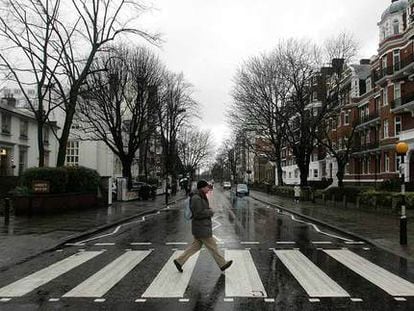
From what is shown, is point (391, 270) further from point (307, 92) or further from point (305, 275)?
point (307, 92)

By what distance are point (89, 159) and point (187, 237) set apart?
5267 centimetres

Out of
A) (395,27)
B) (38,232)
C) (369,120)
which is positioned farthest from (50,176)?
(369,120)

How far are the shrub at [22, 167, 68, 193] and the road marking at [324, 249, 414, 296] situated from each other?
663 inches

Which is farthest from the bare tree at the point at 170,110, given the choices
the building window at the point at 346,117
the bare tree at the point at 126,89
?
the building window at the point at 346,117

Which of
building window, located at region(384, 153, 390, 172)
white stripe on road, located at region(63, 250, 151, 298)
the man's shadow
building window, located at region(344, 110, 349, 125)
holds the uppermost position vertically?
building window, located at region(344, 110, 349, 125)

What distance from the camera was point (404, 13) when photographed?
46.1 metres

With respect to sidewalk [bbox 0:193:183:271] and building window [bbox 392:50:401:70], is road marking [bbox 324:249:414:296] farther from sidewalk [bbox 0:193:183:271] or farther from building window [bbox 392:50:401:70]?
building window [bbox 392:50:401:70]

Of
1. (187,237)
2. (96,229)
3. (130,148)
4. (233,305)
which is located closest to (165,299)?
(233,305)

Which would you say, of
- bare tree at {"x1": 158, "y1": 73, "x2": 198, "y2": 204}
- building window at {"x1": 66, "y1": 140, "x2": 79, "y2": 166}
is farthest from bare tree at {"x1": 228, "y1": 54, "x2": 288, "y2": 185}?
building window at {"x1": 66, "y1": 140, "x2": 79, "y2": 166}

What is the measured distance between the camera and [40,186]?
23.9 meters

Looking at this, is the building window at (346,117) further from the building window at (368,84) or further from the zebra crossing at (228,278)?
the zebra crossing at (228,278)

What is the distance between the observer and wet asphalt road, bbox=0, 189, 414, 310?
22.5 ft

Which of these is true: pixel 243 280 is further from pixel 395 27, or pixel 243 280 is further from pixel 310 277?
pixel 395 27

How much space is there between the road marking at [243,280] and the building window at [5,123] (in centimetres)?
3875
